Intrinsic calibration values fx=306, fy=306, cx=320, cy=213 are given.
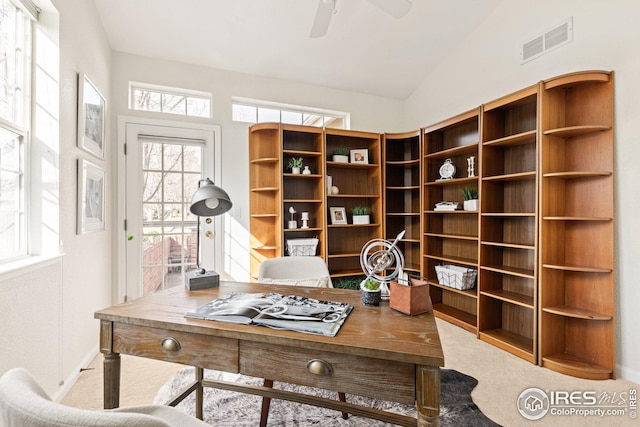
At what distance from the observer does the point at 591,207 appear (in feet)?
7.89

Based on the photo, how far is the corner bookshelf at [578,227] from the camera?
2283 millimetres

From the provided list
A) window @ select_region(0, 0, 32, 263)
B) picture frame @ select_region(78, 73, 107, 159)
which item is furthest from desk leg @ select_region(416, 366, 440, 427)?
picture frame @ select_region(78, 73, 107, 159)

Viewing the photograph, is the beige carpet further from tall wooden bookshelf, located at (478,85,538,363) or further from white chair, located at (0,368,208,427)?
white chair, located at (0,368,208,427)

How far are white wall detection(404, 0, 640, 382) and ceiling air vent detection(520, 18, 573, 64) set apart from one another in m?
0.04

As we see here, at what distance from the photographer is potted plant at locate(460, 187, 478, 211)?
125 inches

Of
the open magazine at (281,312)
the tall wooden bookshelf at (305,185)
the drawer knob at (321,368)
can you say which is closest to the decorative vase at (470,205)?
the tall wooden bookshelf at (305,185)

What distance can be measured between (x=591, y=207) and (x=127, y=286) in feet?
14.2

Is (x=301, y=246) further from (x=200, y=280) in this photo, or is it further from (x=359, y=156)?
(x=200, y=280)

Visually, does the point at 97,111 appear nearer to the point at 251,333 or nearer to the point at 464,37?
the point at 251,333

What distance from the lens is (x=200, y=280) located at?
66.8 inches

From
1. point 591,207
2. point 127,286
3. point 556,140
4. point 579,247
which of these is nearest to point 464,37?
point 556,140

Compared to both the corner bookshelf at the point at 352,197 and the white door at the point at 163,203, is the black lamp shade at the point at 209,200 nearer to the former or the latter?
the white door at the point at 163,203

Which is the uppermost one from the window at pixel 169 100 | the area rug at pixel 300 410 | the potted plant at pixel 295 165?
the window at pixel 169 100

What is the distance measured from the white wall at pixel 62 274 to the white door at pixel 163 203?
1.85 ft
